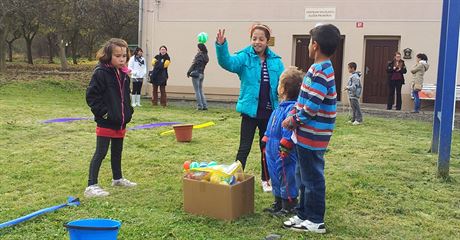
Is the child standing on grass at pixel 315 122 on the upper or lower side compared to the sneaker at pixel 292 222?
upper

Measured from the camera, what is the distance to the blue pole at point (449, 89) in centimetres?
605

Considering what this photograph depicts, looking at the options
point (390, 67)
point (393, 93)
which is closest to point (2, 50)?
point (390, 67)

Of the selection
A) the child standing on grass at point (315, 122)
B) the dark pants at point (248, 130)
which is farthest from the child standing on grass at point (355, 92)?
the child standing on grass at point (315, 122)

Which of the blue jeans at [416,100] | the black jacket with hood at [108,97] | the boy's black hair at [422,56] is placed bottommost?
the blue jeans at [416,100]

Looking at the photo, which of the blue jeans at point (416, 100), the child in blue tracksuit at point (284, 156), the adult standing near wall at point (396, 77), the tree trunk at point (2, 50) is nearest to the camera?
the child in blue tracksuit at point (284, 156)

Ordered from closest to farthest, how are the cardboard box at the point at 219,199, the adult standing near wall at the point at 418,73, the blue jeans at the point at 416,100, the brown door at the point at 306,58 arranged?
the cardboard box at the point at 219,199, the adult standing near wall at the point at 418,73, the blue jeans at the point at 416,100, the brown door at the point at 306,58

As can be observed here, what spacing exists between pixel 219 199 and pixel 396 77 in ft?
41.9

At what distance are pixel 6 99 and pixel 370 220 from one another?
13185 millimetres

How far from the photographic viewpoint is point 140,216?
445cm

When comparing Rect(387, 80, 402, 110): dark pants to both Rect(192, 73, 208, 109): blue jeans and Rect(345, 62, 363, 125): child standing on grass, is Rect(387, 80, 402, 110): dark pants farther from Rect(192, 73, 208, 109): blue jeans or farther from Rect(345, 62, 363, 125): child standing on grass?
Rect(192, 73, 208, 109): blue jeans

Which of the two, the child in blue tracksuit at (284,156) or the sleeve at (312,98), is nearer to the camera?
the sleeve at (312,98)

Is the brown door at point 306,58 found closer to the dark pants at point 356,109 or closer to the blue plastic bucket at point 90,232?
the dark pants at point 356,109

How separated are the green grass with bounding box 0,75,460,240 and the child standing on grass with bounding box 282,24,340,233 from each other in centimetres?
23

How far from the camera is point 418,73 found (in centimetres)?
1512
